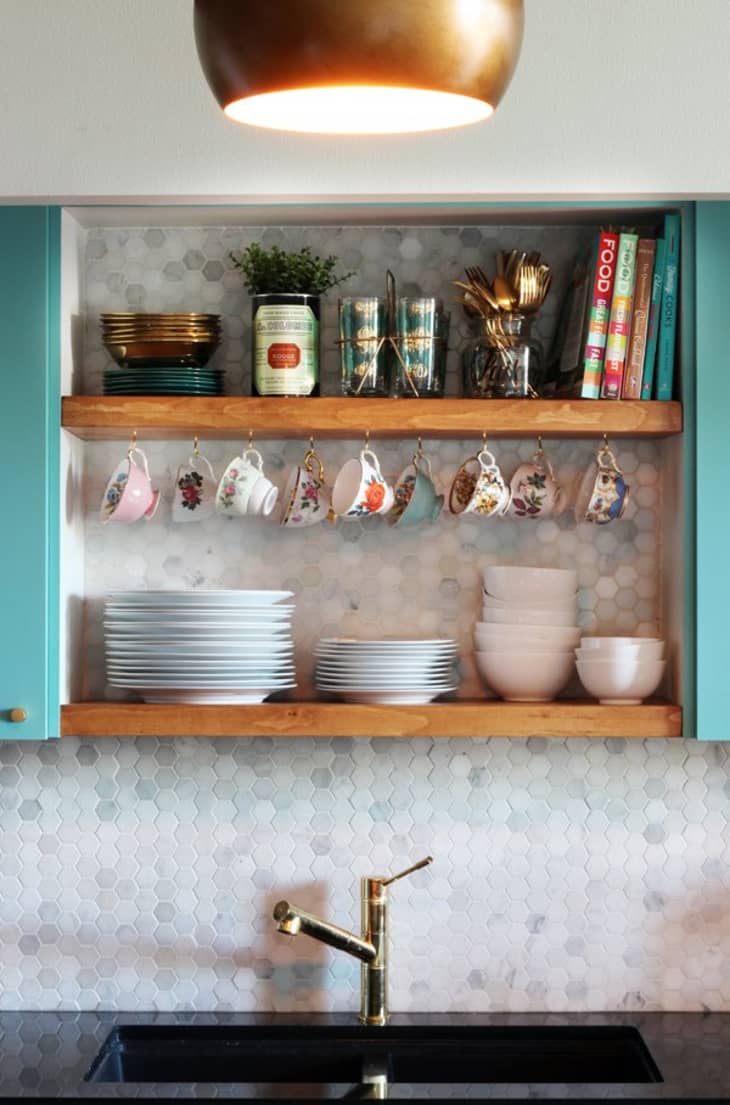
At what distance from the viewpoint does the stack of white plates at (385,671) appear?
7.99 ft

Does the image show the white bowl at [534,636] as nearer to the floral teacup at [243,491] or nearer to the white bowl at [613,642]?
the white bowl at [613,642]

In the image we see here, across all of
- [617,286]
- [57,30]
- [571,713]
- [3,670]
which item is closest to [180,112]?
[57,30]

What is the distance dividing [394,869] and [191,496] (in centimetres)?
76

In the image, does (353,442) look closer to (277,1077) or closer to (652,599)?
(652,599)

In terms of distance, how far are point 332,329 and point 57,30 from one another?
0.69m

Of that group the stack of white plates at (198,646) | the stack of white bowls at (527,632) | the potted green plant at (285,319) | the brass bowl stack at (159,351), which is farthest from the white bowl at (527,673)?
the brass bowl stack at (159,351)

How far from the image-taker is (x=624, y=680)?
2.43m

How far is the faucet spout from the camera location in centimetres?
236

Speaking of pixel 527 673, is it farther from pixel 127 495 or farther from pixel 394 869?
pixel 127 495

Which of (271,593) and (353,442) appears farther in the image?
(353,442)

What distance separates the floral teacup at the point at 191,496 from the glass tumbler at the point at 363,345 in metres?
0.30

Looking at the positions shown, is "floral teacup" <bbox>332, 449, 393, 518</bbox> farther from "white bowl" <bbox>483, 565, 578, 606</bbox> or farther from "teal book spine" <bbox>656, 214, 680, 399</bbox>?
"teal book spine" <bbox>656, 214, 680, 399</bbox>

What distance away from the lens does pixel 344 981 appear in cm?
260

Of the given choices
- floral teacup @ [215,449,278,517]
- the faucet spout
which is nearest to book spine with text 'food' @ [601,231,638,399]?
floral teacup @ [215,449,278,517]
